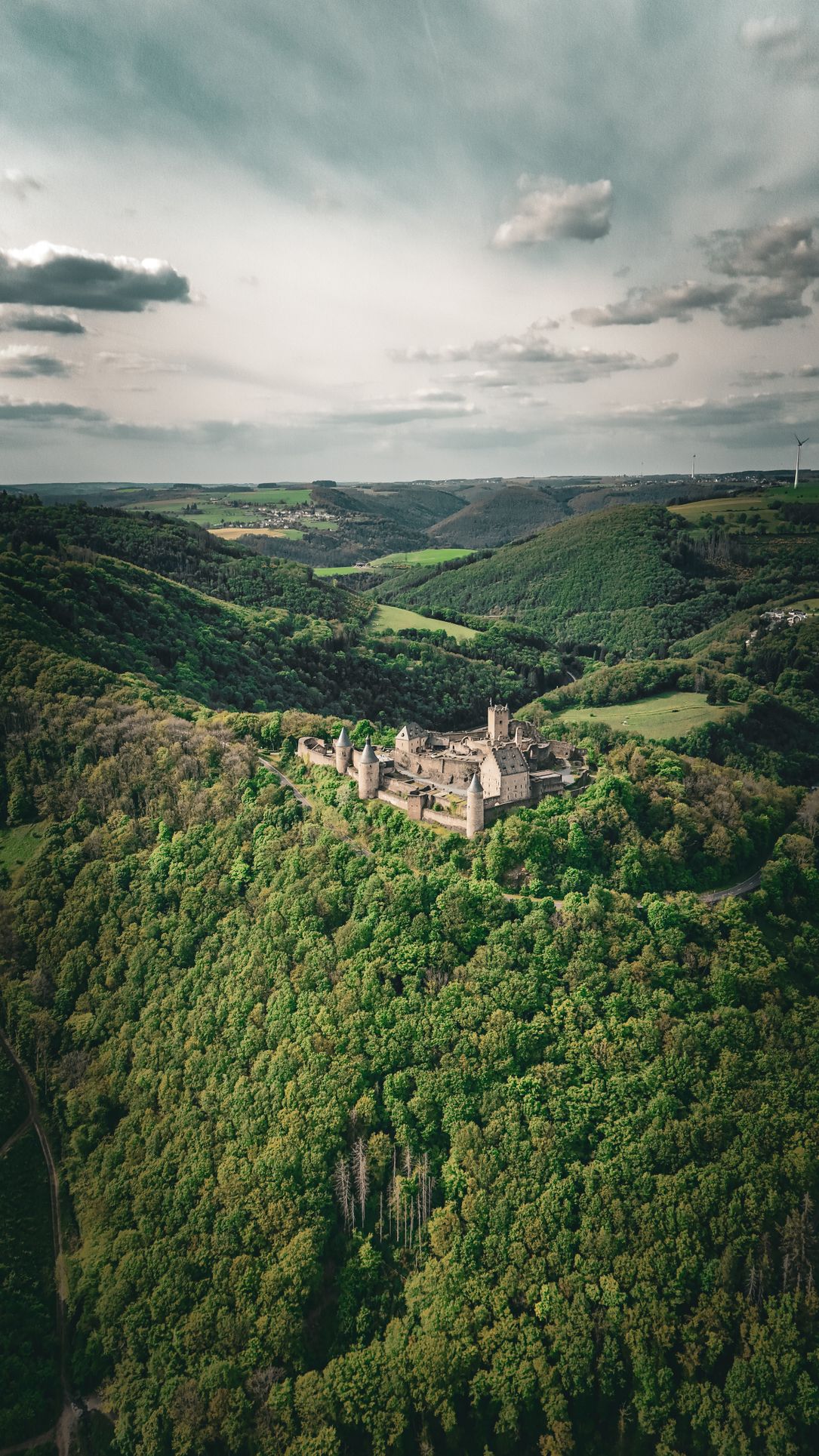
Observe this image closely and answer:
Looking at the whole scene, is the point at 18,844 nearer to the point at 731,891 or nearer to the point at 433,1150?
the point at 433,1150

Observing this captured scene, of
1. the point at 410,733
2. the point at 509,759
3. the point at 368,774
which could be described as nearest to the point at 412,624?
the point at 410,733

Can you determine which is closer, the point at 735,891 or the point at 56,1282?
the point at 56,1282

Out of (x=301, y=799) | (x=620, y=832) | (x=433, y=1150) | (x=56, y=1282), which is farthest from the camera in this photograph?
(x=301, y=799)

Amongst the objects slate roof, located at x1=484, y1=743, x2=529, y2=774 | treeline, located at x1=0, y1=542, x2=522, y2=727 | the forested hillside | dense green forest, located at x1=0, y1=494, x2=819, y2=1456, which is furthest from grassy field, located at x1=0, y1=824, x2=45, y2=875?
slate roof, located at x1=484, y1=743, x2=529, y2=774

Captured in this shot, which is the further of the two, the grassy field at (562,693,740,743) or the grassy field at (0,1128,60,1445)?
the grassy field at (562,693,740,743)

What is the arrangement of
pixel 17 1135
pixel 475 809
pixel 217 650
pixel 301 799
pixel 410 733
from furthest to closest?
1. pixel 217 650
2. pixel 410 733
3. pixel 301 799
4. pixel 17 1135
5. pixel 475 809

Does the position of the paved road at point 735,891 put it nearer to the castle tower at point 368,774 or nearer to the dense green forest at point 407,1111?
the dense green forest at point 407,1111

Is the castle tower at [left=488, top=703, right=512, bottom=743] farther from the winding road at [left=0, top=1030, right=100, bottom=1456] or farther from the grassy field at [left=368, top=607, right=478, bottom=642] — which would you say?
the grassy field at [left=368, top=607, right=478, bottom=642]
